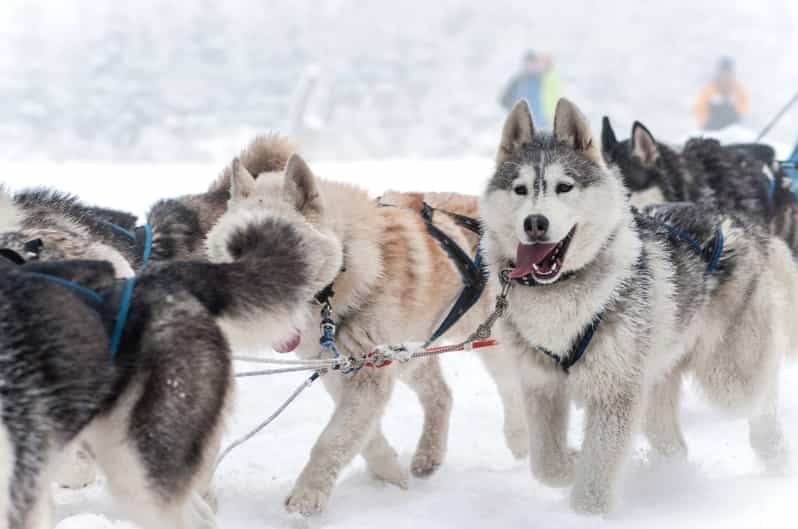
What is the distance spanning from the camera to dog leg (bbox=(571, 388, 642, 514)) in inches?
125

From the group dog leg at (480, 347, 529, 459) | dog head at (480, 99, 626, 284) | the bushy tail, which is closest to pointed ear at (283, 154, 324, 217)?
dog head at (480, 99, 626, 284)

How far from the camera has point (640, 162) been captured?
18.1 feet

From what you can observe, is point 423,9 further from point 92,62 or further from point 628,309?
point 628,309

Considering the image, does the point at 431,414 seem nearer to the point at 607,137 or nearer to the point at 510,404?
the point at 510,404

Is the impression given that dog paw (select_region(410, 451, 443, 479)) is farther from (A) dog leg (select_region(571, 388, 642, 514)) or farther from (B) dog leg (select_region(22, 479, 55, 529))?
(B) dog leg (select_region(22, 479, 55, 529))

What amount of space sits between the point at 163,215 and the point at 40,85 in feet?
76.1

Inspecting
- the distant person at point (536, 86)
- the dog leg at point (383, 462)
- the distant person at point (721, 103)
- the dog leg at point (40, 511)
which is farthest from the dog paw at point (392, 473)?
the distant person at point (721, 103)

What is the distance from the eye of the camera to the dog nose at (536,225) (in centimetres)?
300

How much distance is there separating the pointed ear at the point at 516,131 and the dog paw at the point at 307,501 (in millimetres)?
1318

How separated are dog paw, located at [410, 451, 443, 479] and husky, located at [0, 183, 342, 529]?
61.2 inches

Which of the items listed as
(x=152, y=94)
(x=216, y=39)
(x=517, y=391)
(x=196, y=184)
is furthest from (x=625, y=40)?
(x=517, y=391)

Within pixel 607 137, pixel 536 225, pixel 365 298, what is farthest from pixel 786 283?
pixel 607 137

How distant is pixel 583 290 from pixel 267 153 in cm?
155

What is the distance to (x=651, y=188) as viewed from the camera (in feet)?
18.0
